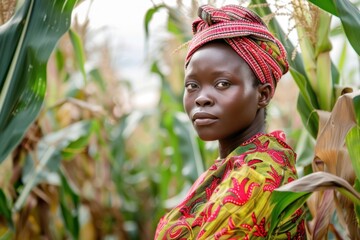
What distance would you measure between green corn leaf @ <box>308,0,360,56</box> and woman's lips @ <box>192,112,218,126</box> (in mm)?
371

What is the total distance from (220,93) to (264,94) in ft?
0.41

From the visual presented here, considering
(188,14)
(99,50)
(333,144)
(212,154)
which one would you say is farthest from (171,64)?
(333,144)

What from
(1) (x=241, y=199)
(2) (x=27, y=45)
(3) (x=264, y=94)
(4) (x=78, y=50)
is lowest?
(1) (x=241, y=199)

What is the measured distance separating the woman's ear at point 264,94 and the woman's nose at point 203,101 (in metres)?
0.13

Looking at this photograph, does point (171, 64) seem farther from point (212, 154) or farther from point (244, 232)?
point (244, 232)

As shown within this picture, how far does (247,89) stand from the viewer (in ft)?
5.04

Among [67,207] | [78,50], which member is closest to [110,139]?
[67,207]

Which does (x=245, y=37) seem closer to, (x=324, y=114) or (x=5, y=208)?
(x=324, y=114)

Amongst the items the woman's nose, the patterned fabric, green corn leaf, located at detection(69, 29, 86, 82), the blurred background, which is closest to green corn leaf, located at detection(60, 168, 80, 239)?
the blurred background

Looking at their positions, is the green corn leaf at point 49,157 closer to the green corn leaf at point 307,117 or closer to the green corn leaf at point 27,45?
the green corn leaf at point 27,45

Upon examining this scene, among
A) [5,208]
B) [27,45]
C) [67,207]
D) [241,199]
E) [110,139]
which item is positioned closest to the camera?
[241,199]

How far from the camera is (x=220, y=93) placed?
59.7 inches

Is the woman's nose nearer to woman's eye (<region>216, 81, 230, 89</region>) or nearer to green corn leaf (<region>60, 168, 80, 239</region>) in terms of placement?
woman's eye (<region>216, 81, 230, 89</region>)

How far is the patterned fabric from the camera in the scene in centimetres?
140
